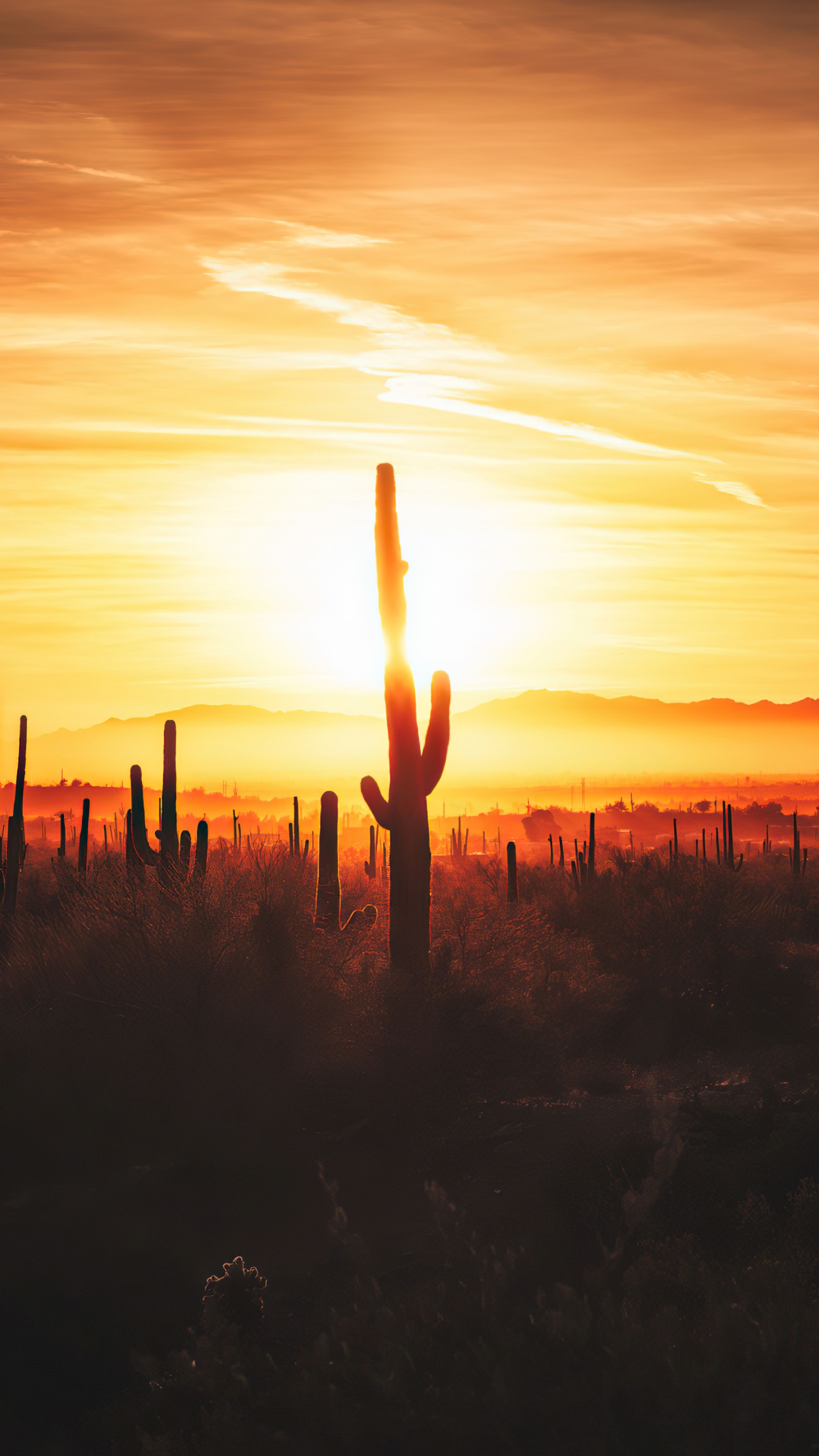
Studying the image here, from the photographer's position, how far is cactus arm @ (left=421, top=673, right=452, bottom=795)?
16.8 m

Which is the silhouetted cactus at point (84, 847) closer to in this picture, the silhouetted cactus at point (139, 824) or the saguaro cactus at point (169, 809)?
the silhouetted cactus at point (139, 824)

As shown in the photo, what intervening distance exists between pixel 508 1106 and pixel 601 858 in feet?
163

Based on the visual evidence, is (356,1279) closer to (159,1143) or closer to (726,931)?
(159,1143)

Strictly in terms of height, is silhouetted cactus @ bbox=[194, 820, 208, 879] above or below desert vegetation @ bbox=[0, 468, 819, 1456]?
above

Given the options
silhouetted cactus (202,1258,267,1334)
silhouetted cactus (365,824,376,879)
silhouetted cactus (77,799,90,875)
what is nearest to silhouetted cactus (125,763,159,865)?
silhouetted cactus (77,799,90,875)

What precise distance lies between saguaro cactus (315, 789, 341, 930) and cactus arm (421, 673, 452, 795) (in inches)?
99.5

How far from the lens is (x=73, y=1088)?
1265cm

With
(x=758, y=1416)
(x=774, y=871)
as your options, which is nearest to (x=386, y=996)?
(x=758, y=1416)

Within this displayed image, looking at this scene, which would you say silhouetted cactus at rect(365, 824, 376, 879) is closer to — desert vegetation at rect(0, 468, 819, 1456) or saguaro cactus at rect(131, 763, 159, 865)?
saguaro cactus at rect(131, 763, 159, 865)

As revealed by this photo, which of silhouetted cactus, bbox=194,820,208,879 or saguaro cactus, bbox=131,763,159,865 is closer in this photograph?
silhouetted cactus, bbox=194,820,208,879

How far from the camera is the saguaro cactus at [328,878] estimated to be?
18.2 meters

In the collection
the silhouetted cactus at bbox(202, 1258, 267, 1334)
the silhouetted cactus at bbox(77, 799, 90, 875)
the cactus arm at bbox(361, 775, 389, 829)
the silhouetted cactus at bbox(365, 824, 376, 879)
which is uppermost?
the cactus arm at bbox(361, 775, 389, 829)

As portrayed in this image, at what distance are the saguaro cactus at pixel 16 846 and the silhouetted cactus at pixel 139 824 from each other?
2.97 m

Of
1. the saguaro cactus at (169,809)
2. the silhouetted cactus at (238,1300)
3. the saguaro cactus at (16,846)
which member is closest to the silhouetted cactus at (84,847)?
the saguaro cactus at (16,846)
